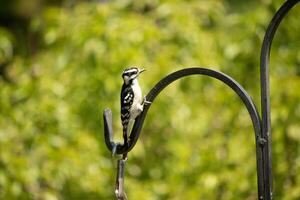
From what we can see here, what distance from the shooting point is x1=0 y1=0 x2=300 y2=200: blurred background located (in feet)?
10.2

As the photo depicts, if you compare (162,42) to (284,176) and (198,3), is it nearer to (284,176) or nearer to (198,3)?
(198,3)

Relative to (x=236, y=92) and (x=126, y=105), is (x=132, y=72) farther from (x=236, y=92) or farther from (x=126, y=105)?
(x=236, y=92)

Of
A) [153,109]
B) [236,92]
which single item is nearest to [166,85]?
[236,92]

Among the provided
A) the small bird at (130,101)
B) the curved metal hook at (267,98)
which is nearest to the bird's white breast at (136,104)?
the small bird at (130,101)

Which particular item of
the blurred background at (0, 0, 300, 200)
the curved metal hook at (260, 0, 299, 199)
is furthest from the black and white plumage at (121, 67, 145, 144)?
the blurred background at (0, 0, 300, 200)

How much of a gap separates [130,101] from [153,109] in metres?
1.63

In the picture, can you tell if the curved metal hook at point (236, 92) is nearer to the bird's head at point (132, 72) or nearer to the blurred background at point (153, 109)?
the bird's head at point (132, 72)

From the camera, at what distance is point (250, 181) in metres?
3.07

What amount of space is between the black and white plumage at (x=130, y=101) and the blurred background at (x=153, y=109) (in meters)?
1.18

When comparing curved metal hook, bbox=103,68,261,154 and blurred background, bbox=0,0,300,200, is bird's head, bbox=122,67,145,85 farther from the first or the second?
blurred background, bbox=0,0,300,200

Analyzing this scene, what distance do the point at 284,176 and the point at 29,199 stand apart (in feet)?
4.53

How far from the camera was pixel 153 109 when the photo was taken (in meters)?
3.53

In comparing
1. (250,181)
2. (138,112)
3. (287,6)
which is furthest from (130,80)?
(250,181)

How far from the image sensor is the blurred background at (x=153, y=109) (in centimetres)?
312
